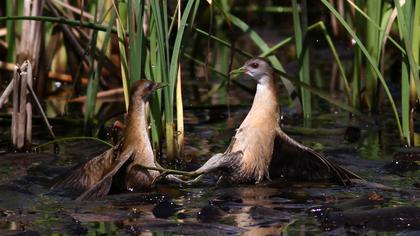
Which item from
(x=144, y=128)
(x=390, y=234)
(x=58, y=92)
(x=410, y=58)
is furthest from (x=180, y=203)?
(x=58, y=92)

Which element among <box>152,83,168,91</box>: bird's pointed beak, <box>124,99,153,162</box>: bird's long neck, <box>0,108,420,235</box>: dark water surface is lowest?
<box>0,108,420,235</box>: dark water surface

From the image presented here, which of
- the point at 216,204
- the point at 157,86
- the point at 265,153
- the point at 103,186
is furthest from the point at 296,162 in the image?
the point at 103,186

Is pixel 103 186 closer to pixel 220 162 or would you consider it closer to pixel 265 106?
pixel 220 162

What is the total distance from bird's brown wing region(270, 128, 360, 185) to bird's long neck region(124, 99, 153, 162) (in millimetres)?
1017

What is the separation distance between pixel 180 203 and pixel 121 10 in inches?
82.8

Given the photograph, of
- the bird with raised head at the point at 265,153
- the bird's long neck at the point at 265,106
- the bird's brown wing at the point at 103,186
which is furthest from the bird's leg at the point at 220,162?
the bird's brown wing at the point at 103,186

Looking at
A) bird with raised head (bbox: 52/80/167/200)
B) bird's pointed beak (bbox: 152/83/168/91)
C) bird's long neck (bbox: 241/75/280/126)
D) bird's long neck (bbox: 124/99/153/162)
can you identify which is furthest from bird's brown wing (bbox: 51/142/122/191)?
bird's long neck (bbox: 241/75/280/126)

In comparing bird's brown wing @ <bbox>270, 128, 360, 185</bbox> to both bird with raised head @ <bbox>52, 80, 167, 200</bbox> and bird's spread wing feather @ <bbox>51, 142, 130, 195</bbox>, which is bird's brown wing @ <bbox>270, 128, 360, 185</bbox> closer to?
bird with raised head @ <bbox>52, 80, 167, 200</bbox>

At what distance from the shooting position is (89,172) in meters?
7.17

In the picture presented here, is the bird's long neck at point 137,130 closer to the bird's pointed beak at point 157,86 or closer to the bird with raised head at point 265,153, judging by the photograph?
the bird's pointed beak at point 157,86

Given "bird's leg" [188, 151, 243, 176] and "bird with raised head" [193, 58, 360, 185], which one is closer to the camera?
"bird's leg" [188, 151, 243, 176]

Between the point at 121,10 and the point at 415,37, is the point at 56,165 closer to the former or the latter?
the point at 121,10

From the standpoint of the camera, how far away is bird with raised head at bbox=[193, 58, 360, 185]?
290 inches

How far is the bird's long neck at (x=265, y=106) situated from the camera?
7.58 m
